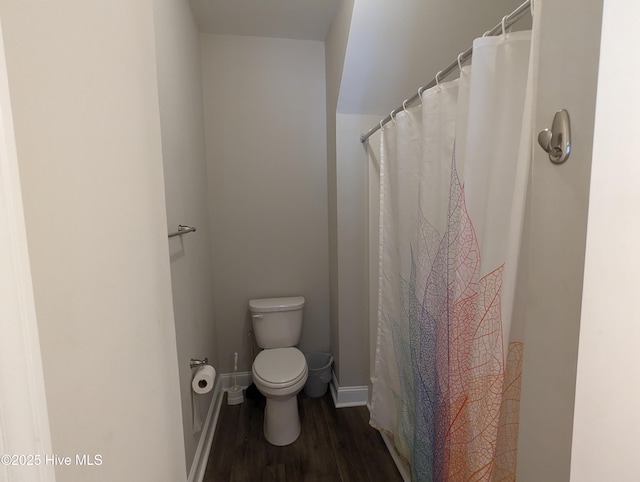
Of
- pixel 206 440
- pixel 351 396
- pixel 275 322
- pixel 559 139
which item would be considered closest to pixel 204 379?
pixel 206 440

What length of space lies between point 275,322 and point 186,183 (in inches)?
43.4

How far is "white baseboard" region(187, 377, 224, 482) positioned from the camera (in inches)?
60.1

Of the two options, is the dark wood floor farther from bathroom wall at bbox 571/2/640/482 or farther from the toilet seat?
bathroom wall at bbox 571/2/640/482

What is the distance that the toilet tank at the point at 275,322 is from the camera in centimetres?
217

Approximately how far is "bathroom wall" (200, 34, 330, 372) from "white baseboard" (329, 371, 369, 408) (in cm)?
41

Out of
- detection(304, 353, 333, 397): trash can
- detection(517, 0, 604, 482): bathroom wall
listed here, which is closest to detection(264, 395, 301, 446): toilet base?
detection(304, 353, 333, 397): trash can

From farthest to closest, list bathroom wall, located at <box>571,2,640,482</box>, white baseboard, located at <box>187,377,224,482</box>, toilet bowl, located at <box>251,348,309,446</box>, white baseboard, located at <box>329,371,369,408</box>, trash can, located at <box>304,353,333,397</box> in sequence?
trash can, located at <box>304,353,333,397</box>
white baseboard, located at <box>329,371,369,408</box>
toilet bowl, located at <box>251,348,309,446</box>
white baseboard, located at <box>187,377,224,482</box>
bathroom wall, located at <box>571,2,640,482</box>

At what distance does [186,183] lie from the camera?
1629 mm

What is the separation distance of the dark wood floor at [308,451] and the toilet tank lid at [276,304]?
688mm

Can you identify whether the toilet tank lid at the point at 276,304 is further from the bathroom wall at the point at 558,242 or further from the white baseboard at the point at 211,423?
the bathroom wall at the point at 558,242

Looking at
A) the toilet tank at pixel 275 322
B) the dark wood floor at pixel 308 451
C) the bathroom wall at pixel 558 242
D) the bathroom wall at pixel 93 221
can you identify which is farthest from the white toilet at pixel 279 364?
the bathroom wall at pixel 558 242

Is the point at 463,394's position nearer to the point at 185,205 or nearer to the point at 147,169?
the point at 147,169

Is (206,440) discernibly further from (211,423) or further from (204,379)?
(204,379)

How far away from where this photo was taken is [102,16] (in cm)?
48
